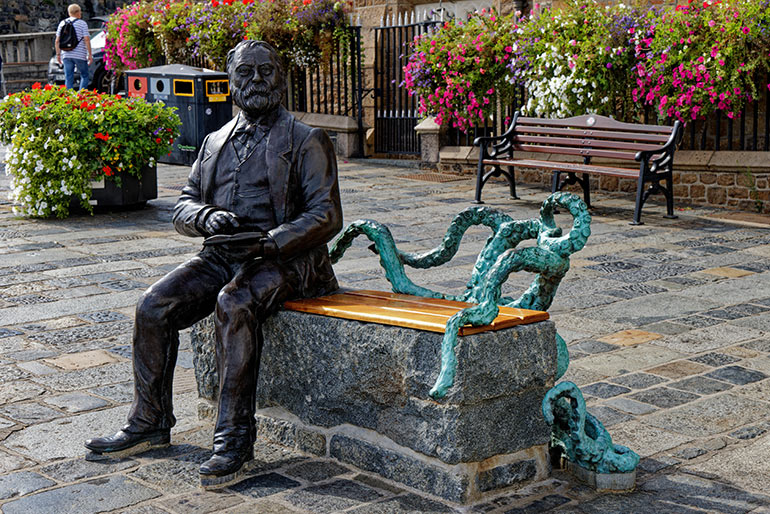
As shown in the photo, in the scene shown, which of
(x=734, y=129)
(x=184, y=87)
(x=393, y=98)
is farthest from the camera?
(x=393, y=98)

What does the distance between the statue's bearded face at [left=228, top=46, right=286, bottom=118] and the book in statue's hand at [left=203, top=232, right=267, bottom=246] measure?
53 cm

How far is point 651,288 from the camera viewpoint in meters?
7.23

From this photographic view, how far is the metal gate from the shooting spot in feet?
49.8

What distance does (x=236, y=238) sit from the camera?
13.5 feet

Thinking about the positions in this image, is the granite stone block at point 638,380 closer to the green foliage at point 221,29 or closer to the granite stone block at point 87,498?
the granite stone block at point 87,498

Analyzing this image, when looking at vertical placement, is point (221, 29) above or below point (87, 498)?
above

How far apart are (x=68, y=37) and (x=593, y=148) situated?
39.6ft

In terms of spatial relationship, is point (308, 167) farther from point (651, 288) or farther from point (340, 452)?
point (651, 288)

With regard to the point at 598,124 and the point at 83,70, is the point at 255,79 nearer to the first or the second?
the point at 598,124

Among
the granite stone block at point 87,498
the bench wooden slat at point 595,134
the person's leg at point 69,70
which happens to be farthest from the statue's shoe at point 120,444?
the person's leg at point 69,70

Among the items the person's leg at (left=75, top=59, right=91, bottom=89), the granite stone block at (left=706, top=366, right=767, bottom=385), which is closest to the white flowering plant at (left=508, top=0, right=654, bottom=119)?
the granite stone block at (left=706, top=366, right=767, bottom=385)

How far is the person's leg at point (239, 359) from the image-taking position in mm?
3982

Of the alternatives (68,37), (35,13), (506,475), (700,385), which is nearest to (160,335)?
(506,475)

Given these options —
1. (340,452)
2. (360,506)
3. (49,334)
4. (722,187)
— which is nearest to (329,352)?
(340,452)
